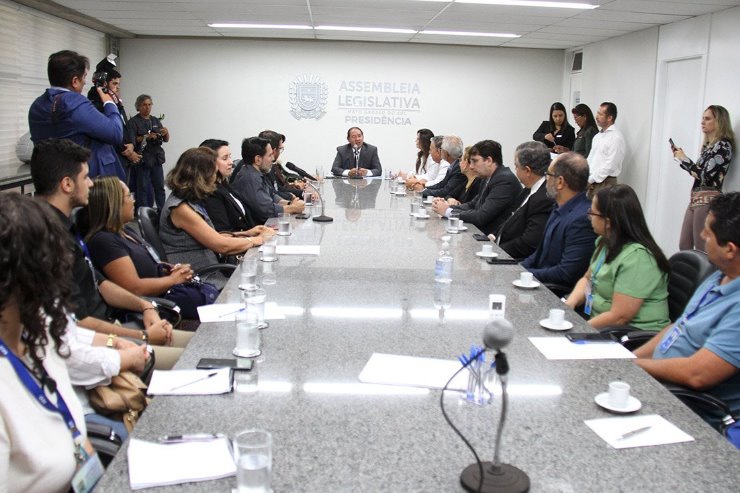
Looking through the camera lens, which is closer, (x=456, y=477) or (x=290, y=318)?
(x=456, y=477)

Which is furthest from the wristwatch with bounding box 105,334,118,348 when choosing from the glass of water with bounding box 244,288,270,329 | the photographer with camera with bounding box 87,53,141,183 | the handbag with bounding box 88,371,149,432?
the photographer with camera with bounding box 87,53,141,183

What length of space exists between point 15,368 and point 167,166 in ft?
31.1

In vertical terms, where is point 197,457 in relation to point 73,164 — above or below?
below

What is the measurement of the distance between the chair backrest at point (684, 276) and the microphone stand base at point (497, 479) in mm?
1730

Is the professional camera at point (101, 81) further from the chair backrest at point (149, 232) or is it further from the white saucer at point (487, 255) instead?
the white saucer at point (487, 255)

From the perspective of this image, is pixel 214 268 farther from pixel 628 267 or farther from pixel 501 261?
pixel 628 267

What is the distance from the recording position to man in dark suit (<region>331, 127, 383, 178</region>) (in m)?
8.41

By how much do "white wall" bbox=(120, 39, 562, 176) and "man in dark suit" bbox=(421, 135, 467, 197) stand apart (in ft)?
13.4

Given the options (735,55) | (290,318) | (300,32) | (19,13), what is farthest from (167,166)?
(290,318)

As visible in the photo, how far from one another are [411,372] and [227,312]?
2.57ft

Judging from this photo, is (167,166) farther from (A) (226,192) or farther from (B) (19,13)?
(A) (226,192)

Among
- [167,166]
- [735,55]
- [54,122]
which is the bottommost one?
[167,166]

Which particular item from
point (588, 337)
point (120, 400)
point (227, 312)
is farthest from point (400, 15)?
point (120, 400)

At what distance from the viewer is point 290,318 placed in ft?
7.45
